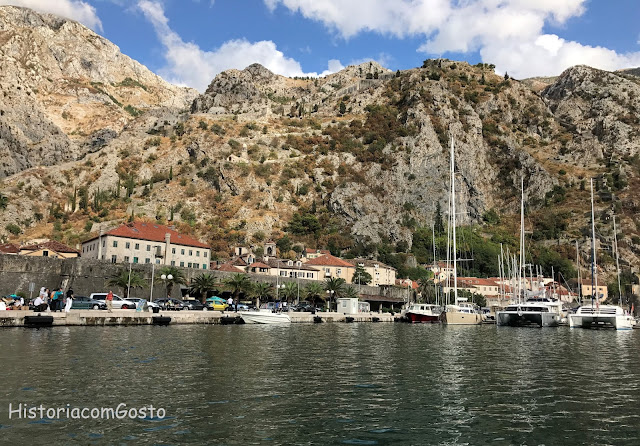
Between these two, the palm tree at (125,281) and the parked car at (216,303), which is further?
the parked car at (216,303)

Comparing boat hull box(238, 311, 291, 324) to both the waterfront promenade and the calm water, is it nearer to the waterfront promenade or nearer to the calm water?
the waterfront promenade

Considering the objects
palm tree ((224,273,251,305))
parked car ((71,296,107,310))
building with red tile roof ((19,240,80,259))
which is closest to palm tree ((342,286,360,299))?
palm tree ((224,273,251,305))

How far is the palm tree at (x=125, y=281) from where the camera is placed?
61594 mm

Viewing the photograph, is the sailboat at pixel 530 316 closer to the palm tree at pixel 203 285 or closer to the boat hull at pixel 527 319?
the boat hull at pixel 527 319

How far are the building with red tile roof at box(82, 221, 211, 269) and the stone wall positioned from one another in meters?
14.2

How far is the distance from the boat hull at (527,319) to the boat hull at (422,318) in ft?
26.3

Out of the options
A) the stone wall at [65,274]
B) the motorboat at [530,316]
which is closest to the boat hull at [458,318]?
the motorboat at [530,316]

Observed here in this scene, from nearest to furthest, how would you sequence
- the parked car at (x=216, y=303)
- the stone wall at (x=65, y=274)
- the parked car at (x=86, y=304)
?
the parked car at (x=86, y=304) < the stone wall at (x=65, y=274) < the parked car at (x=216, y=303)

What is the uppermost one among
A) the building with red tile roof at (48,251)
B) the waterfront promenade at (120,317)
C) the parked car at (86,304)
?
the building with red tile roof at (48,251)

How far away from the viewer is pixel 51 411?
13.1 meters

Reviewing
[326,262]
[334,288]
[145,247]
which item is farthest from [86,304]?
[326,262]

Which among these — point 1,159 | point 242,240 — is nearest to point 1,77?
point 1,159

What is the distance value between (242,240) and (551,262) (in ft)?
250

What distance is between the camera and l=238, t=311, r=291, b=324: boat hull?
52594mm
